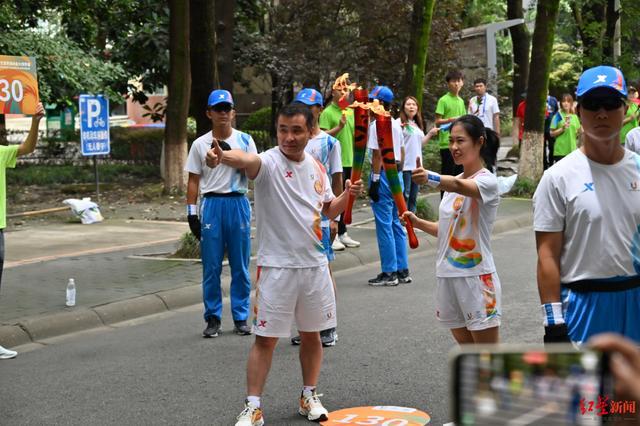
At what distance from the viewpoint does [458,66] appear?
26.9m

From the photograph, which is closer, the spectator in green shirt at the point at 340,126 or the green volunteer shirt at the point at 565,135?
the spectator in green shirt at the point at 340,126

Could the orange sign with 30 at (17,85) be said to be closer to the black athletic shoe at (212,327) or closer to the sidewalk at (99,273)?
the sidewalk at (99,273)

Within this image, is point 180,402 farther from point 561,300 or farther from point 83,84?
point 83,84

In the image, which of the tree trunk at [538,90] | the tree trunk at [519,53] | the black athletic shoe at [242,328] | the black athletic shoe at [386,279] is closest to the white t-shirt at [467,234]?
the black athletic shoe at [242,328]

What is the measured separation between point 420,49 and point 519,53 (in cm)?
1637

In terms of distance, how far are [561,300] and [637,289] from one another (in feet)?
1.00

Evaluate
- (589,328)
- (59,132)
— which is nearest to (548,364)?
(589,328)

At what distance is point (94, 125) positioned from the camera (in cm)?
1759

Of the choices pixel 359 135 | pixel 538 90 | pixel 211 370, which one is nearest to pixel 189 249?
pixel 211 370

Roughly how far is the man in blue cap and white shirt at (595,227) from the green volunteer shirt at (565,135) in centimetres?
1469

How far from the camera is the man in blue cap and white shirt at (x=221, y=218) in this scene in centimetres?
843

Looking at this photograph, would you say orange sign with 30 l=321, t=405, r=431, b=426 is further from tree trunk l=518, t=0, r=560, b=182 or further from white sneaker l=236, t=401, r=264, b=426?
tree trunk l=518, t=0, r=560, b=182

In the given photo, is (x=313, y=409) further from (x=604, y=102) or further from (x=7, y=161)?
(x=7, y=161)

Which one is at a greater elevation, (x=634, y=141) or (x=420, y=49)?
(x=420, y=49)
